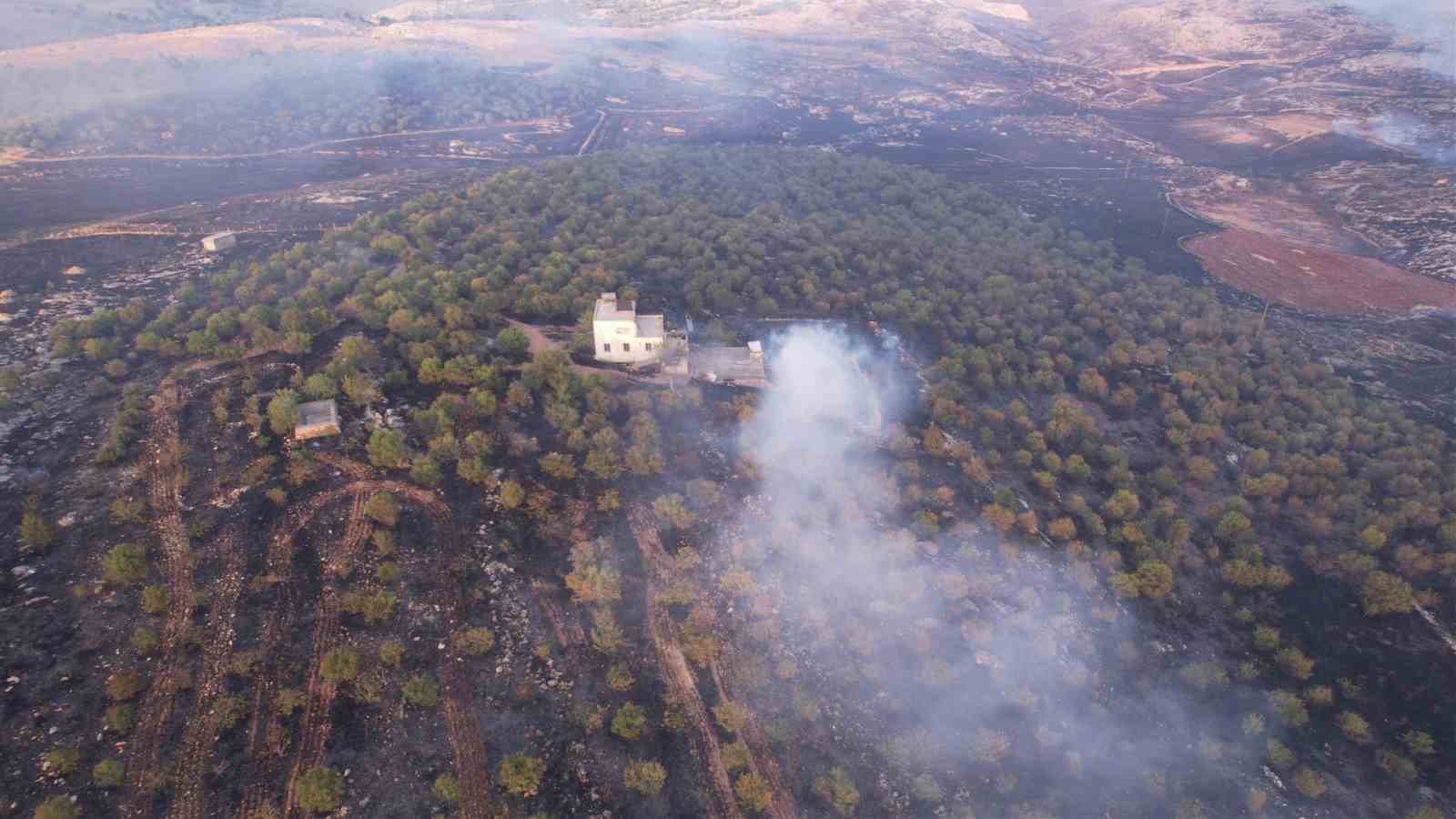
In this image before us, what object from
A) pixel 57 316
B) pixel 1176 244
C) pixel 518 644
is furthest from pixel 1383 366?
pixel 57 316

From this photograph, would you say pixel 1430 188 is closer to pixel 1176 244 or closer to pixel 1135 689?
pixel 1176 244

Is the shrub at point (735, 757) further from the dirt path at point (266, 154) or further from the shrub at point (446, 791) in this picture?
the dirt path at point (266, 154)

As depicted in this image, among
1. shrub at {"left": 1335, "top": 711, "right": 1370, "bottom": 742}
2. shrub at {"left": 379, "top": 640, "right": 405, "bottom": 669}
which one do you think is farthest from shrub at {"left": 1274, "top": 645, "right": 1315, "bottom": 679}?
shrub at {"left": 379, "top": 640, "right": 405, "bottom": 669}

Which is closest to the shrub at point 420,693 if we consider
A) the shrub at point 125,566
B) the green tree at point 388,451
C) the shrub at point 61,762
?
the shrub at point 61,762

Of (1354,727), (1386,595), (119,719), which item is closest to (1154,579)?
(1354,727)

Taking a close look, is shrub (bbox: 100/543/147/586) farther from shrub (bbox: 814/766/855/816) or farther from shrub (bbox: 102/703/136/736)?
shrub (bbox: 814/766/855/816)

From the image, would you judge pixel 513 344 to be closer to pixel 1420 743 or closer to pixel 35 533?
pixel 35 533

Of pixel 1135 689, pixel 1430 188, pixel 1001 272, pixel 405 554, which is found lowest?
pixel 1135 689
